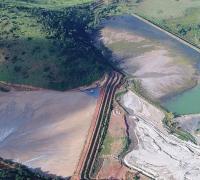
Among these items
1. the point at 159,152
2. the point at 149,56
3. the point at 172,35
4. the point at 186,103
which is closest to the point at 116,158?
the point at 159,152

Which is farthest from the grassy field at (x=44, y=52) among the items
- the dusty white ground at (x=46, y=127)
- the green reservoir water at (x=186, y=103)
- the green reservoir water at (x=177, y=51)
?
the green reservoir water at (x=186, y=103)

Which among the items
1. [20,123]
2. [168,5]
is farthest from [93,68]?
[168,5]

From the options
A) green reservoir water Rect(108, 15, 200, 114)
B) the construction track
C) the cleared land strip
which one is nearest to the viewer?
the construction track

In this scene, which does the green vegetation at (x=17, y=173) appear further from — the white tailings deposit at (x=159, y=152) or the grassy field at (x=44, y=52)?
the grassy field at (x=44, y=52)

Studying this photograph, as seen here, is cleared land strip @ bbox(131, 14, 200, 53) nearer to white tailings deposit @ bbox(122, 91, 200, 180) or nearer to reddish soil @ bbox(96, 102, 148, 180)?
white tailings deposit @ bbox(122, 91, 200, 180)

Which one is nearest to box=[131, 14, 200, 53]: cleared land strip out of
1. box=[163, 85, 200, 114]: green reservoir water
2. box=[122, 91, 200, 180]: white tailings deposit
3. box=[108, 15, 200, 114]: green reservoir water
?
box=[108, 15, 200, 114]: green reservoir water

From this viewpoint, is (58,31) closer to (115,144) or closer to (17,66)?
(17,66)
